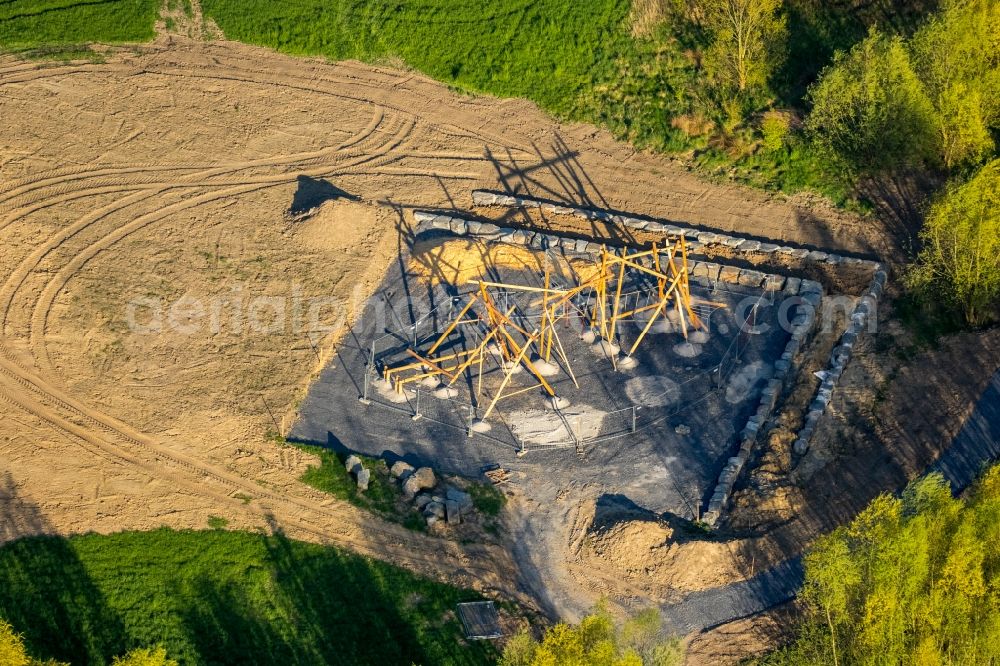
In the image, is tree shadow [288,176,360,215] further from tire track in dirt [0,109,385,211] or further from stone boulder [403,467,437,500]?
stone boulder [403,467,437,500]

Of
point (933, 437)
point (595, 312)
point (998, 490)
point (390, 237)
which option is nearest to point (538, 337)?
point (595, 312)

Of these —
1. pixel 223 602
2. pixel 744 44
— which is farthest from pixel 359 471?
pixel 744 44

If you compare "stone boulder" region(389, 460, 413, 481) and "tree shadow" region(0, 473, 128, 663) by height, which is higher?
"stone boulder" region(389, 460, 413, 481)

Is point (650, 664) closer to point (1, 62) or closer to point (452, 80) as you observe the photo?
point (452, 80)

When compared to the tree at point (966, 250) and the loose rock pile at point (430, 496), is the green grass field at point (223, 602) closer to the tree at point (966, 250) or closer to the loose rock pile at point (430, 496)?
the loose rock pile at point (430, 496)

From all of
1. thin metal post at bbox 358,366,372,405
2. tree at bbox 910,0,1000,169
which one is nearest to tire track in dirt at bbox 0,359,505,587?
thin metal post at bbox 358,366,372,405

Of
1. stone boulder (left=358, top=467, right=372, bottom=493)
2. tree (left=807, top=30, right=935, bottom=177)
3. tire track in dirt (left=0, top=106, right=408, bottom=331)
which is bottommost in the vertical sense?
stone boulder (left=358, top=467, right=372, bottom=493)
